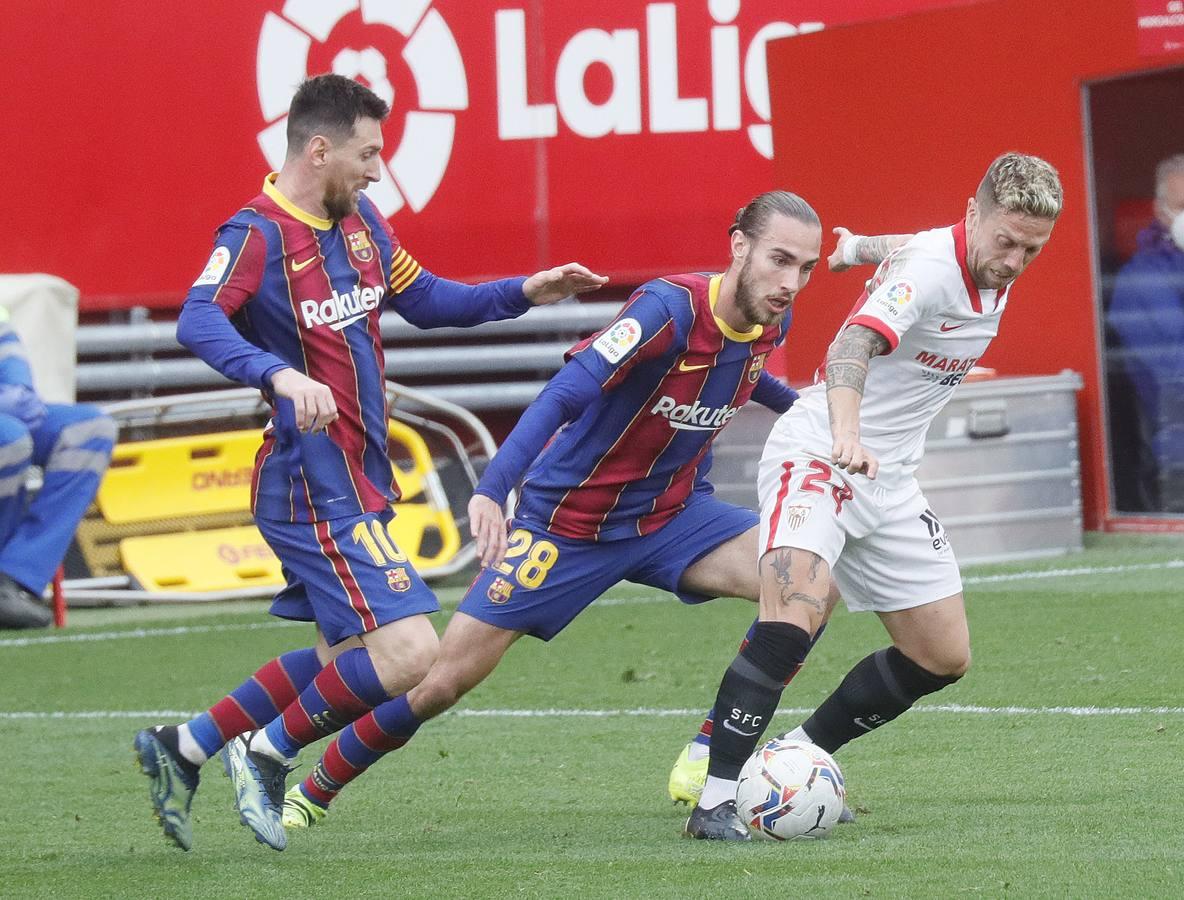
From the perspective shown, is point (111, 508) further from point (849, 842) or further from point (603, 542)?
point (849, 842)

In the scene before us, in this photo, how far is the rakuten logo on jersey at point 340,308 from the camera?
5578 millimetres

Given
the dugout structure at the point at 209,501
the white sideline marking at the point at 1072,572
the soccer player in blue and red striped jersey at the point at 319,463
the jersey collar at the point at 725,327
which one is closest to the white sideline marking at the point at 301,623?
the white sideline marking at the point at 1072,572

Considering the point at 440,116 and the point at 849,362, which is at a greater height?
the point at 440,116

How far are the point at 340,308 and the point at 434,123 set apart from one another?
24.9ft

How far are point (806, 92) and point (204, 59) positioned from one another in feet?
12.2

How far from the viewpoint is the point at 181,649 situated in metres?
9.91

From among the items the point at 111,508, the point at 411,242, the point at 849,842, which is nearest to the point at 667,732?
the point at 849,842

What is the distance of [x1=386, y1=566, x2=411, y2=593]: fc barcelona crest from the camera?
18.4ft

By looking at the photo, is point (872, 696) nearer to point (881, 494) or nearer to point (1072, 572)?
point (881, 494)

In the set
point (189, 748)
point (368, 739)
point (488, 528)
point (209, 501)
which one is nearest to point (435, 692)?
point (368, 739)

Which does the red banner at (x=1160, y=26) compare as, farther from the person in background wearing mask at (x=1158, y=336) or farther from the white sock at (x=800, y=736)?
the white sock at (x=800, y=736)

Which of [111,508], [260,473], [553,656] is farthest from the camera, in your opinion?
[111,508]

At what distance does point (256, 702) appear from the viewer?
5.76 meters

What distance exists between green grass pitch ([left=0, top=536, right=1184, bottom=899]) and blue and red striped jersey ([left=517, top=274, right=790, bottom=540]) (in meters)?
0.86
